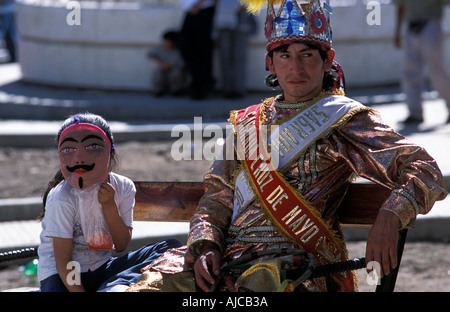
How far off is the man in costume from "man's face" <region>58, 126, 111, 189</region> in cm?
45

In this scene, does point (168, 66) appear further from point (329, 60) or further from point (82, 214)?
point (82, 214)

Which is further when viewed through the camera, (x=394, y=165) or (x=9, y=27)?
A: (x=9, y=27)

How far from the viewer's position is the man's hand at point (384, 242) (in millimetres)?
2758

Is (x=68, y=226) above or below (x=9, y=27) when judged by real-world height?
below

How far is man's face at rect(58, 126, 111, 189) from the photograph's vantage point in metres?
3.03

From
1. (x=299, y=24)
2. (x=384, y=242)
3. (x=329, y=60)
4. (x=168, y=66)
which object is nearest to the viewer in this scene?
(x=384, y=242)

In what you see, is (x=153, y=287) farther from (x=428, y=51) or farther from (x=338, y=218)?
(x=428, y=51)

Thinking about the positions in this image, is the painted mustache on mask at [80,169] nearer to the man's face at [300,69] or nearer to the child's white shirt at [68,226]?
the child's white shirt at [68,226]

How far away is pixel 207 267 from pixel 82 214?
556 mm

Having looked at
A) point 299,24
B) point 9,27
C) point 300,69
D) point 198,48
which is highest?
point 299,24

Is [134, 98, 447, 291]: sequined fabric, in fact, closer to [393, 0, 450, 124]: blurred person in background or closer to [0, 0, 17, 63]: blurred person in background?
[393, 0, 450, 124]: blurred person in background

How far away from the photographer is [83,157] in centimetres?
303

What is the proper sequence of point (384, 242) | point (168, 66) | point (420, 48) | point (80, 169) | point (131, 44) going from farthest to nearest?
point (131, 44) → point (168, 66) → point (420, 48) → point (80, 169) → point (384, 242)

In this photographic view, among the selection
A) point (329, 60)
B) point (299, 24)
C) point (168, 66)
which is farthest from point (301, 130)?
point (168, 66)
